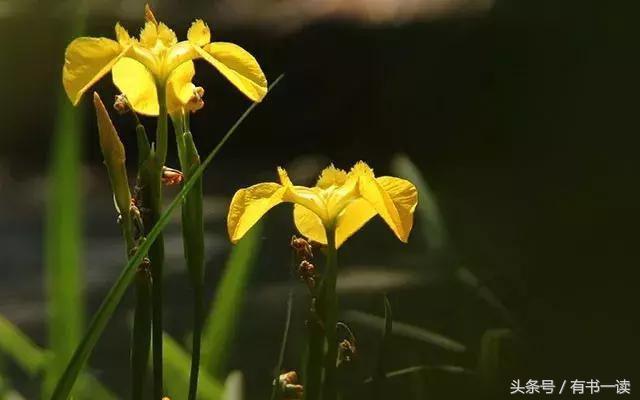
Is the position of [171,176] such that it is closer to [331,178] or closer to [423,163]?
[331,178]

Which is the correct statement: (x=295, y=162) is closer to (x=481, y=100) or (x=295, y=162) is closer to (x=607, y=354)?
(x=481, y=100)

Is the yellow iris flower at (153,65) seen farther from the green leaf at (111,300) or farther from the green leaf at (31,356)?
the green leaf at (31,356)

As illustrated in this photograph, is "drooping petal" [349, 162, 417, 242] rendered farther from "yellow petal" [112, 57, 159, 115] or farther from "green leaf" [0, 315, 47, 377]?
"green leaf" [0, 315, 47, 377]

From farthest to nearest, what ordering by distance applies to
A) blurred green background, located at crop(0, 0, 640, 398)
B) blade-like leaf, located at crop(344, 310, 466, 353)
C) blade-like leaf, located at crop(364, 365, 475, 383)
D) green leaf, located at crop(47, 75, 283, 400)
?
blurred green background, located at crop(0, 0, 640, 398) < blade-like leaf, located at crop(344, 310, 466, 353) < blade-like leaf, located at crop(364, 365, 475, 383) < green leaf, located at crop(47, 75, 283, 400)

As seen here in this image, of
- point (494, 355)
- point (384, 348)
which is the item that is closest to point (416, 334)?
point (494, 355)

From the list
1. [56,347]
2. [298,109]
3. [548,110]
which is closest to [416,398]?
[56,347]

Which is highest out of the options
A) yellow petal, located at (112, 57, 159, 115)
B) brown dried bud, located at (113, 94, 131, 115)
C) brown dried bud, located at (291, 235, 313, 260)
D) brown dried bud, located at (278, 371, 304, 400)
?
yellow petal, located at (112, 57, 159, 115)

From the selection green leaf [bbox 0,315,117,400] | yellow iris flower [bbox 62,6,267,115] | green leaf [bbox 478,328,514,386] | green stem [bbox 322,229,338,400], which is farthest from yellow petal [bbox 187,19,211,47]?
green leaf [bbox 478,328,514,386]
